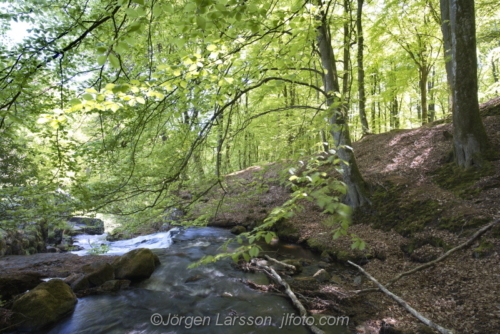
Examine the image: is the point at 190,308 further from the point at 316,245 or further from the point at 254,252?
the point at 316,245

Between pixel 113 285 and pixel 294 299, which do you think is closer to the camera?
pixel 294 299

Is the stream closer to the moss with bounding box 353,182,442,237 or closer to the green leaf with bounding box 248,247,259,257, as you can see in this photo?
the moss with bounding box 353,182,442,237

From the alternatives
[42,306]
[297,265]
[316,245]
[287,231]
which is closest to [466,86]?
[316,245]

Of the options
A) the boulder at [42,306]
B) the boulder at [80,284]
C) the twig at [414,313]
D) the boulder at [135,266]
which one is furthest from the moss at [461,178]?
the boulder at [80,284]

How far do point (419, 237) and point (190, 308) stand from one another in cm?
559

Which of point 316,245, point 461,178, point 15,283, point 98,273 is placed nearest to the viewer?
point 15,283

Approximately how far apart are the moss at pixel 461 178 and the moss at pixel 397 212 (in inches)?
25.0

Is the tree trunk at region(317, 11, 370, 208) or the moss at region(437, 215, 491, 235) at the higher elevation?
the tree trunk at region(317, 11, 370, 208)

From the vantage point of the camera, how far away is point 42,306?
4895 millimetres

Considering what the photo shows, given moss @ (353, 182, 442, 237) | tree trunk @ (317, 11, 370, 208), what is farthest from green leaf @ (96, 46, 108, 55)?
moss @ (353, 182, 442, 237)

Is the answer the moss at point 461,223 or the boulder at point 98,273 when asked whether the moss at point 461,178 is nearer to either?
the moss at point 461,223

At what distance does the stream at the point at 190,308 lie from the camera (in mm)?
4684

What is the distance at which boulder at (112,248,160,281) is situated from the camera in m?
6.85

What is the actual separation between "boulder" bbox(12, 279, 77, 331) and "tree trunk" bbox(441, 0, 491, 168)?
1025cm
